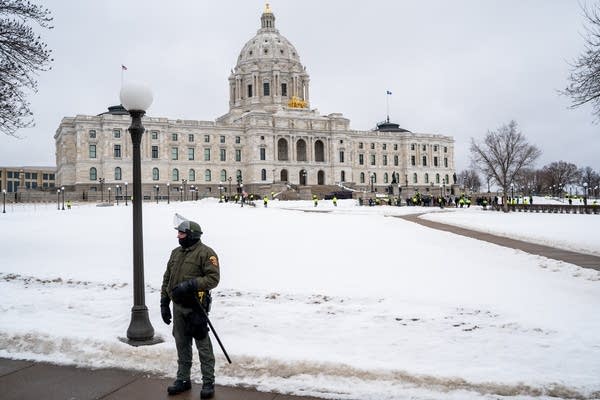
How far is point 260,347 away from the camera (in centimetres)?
734

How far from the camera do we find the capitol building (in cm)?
8956

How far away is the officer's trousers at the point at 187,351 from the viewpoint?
19.1 ft

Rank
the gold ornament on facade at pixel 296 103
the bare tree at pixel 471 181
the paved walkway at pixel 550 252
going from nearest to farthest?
1. the paved walkway at pixel 550 252
2. the gold ornament on facade at pixel 296 103
3. the bare tree at pixel 471 181

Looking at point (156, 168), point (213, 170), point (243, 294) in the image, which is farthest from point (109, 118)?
point (243, 294)

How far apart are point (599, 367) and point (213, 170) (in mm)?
95691

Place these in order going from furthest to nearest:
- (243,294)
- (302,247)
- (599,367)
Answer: (302,247), (243,294), (599,367)

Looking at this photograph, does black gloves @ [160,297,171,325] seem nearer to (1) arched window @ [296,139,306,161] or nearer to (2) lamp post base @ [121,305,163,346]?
(2) lamp post base @ [121,305,163,346]

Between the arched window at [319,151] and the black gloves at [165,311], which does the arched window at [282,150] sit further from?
the black gloves at [165,311]

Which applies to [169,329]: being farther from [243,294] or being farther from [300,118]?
[300,118]

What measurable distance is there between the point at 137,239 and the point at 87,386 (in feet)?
8.52

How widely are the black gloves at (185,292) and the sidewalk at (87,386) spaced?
1117 mm

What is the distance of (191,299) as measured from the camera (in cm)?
584

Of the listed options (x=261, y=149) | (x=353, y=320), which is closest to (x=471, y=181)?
(x=261, y=149)

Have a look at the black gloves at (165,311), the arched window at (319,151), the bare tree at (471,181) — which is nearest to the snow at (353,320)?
the black gloves at (165,311)
